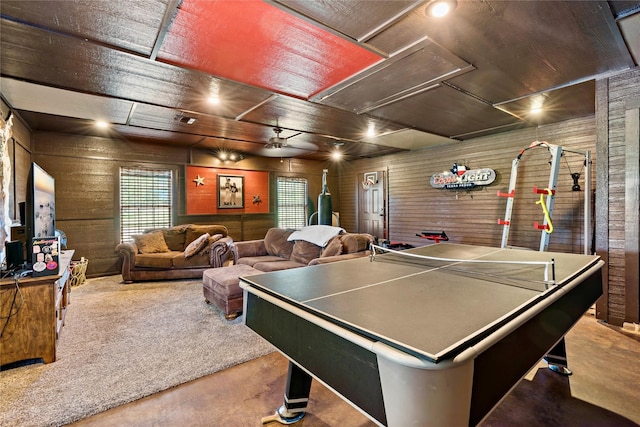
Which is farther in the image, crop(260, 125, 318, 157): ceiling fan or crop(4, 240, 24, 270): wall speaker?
crop(260, 125, 318, 157): ceiling fan

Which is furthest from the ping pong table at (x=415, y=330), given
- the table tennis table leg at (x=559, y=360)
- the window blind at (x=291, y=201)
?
the window blind at (x=291, y=201)

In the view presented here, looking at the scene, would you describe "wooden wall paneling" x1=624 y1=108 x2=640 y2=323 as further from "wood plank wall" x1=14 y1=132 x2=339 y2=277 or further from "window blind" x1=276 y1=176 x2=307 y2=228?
"wood plank wall" x1=14 y1=132 x2=339 y2=277

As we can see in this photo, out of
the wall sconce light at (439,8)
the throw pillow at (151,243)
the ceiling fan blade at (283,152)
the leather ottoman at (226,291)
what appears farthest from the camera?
the ceiling fan blade at (283,152)

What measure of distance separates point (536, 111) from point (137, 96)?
17.6 feet

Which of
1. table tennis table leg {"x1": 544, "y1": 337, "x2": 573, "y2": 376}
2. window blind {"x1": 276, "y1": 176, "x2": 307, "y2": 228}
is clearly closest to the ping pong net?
table tennis table leg {"x1": 544, "y1": 337, "x2": 573, "y2": 376}

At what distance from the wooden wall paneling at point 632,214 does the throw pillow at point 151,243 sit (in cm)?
667

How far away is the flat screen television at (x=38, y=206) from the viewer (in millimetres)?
2578

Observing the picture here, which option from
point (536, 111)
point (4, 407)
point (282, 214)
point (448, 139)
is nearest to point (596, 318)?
point (536, 111)

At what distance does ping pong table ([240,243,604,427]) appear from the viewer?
81 centimetres

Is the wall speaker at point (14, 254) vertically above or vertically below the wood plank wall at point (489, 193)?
below

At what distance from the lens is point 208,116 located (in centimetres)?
434

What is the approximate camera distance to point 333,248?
4.05 m

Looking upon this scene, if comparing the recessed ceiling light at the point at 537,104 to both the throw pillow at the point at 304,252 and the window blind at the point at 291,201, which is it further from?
the window blind at the point at 291,201

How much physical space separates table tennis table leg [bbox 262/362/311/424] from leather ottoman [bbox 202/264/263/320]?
1.63m
